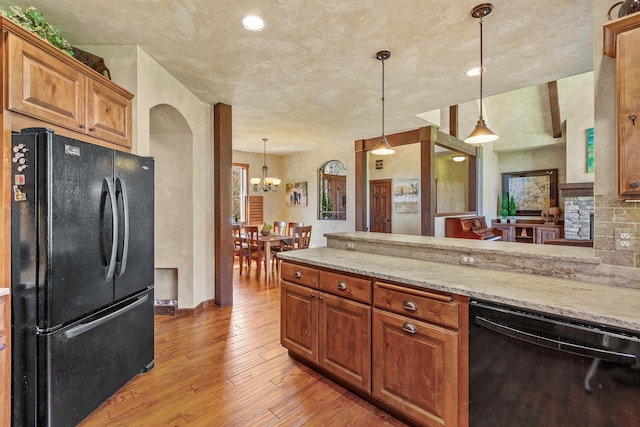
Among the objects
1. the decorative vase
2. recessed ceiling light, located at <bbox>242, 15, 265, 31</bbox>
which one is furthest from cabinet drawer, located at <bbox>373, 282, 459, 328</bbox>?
recessed ceiling light, located at <bbox>242, 15, 265, 31</bbox>

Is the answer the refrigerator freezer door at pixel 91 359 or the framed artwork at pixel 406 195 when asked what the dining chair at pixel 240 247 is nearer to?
the refrigerator freezer door at pixel 91 359

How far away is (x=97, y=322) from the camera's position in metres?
1.88

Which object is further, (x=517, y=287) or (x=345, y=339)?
(x=345, y=339)

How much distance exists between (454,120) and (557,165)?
369 cm

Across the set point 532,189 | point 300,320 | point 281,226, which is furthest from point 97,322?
point 532,189

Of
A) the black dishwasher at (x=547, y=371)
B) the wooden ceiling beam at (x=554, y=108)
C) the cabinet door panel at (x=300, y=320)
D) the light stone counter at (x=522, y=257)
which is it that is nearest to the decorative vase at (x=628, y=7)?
the light stone counter at (x=522, y=257)

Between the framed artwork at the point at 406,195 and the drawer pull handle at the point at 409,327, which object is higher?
the framed artwork at the point at 406,195

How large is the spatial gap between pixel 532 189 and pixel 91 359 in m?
8.98

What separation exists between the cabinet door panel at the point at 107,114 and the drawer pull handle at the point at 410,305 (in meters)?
2.37

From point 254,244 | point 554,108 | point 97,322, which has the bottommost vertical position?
point 97,322

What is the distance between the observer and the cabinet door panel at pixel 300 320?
2242 mm

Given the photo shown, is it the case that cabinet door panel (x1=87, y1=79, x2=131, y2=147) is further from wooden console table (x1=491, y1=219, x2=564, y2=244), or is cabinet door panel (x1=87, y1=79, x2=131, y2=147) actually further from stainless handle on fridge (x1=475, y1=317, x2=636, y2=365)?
wooden console table (x1=491, y1=219, x2=564, y2=244)

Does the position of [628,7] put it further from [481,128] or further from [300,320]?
[300,320]

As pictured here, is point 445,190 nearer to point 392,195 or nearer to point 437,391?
point 392,195
